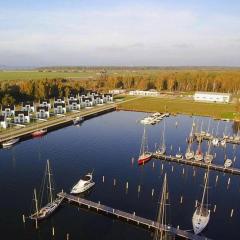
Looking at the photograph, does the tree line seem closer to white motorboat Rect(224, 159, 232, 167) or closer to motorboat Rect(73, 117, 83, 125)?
motorboat Rect(73, 117, 83, 125)

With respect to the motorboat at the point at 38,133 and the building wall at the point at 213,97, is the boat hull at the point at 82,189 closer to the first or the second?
the motorboat at the point at 38,133

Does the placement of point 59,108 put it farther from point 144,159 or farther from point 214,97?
point 214,97

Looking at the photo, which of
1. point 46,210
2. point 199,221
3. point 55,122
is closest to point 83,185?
point 46,210

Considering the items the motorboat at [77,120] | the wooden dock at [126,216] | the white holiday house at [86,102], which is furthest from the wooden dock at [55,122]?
the wooden dock at [126,216]

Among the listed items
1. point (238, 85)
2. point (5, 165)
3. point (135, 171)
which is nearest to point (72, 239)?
point (135, 171)

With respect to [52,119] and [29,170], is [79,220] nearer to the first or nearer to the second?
[29,170]

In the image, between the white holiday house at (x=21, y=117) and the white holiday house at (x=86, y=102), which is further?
the white holiday house at (x=86, y=102)
